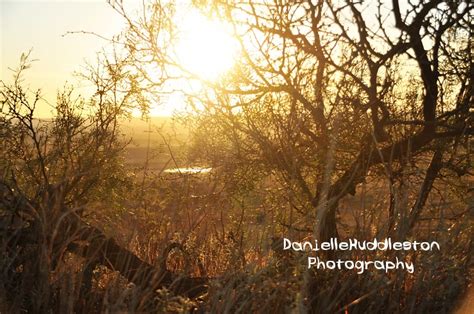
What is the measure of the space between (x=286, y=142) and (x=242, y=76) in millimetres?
776

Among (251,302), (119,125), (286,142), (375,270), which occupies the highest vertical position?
(119,125)

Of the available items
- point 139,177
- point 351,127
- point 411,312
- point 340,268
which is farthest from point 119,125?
point 411,312

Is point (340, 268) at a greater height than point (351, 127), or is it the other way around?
point (351, 127)

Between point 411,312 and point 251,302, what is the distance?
0.98m

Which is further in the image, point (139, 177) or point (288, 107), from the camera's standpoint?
point (139, 177)

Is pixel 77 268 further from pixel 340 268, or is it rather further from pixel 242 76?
pixel 242 76

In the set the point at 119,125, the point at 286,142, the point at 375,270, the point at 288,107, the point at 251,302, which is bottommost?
the point at 251,302

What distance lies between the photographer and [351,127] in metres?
5.51

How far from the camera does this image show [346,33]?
506cm

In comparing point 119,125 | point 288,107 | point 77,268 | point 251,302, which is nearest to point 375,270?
point 251,302

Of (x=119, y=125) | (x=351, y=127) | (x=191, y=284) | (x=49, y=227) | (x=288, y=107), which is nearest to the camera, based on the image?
(x=49, y=227)

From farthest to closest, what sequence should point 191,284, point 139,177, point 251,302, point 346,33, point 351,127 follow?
point 139,177, point 351,127, point 346,33, point 191,284, point 251,302

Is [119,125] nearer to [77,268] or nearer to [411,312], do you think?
[77,268]

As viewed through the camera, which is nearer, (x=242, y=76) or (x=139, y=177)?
(x=242, y=76)
